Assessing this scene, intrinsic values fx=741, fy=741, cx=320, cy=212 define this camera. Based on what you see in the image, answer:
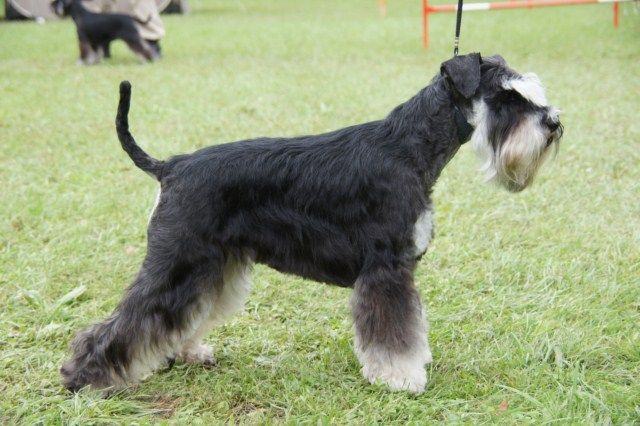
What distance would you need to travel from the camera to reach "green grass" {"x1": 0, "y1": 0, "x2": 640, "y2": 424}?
11.2 feet

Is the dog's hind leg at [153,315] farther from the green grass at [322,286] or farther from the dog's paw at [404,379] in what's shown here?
the dog's paw at [404,379]

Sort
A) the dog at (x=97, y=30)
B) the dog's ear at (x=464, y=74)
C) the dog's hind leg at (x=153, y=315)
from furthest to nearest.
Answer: the dog at (x=97, y=30), the dog's ear at (x=464, y=74), the dog's hind leg at (x=153, y=315)

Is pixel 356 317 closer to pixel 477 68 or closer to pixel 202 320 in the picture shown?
pixel 202 320

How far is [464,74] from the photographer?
3.49 metres

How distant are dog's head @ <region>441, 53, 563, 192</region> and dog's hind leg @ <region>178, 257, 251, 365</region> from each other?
130cm

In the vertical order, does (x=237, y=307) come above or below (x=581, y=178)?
above

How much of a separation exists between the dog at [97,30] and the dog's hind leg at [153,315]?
11149 mm

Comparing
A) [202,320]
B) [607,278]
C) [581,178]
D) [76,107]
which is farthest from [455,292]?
[76,107]

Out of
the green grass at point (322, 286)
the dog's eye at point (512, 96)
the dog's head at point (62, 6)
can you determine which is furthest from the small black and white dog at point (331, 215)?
the dog's head at point (62, 6)

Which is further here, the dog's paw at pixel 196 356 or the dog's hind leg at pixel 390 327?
the dog's paw at pixel 196 356

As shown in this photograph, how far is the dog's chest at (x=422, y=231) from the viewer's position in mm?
3396

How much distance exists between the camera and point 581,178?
6605 mm

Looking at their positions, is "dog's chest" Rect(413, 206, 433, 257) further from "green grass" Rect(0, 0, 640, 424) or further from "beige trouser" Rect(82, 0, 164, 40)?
"beige trouser" Rect(82, 0, 164, 40)

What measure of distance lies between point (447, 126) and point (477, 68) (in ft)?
1.00
